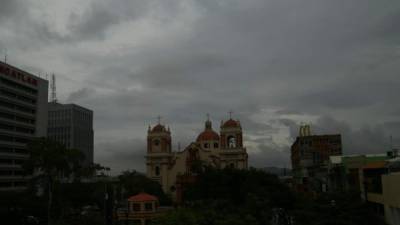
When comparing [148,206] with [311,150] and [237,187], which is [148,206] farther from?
[311,150]

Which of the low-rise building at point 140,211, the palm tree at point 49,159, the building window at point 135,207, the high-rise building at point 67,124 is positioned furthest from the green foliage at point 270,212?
the high-rise building at point 67,124

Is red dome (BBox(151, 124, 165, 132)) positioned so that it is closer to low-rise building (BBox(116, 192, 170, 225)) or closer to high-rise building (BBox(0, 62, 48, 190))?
high-rise building (BBox(0, 62, 48, 190))

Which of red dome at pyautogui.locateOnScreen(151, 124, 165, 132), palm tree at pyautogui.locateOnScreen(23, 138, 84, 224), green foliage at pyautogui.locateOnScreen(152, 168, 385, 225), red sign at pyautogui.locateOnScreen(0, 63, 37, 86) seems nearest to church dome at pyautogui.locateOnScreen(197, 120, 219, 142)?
red dome at pyautogui.locateOnScreen(151, 124, 165, 132)

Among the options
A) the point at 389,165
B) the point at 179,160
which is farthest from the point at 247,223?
the point at 179,160

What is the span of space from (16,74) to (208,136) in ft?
165

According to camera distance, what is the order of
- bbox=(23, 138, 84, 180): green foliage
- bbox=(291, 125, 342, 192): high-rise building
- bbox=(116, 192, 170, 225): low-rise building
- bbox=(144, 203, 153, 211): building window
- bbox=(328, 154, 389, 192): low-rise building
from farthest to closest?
bbox=(291, 125, 342, 192): high-rise building → bbox=(23, 138, 84, 180): green foliage → bbox=(144, 203, 153, 211): building window → bbox=(116, 192, 170, 225): low-rise building → bbox=(328, 154, 389, 192): low-rise building

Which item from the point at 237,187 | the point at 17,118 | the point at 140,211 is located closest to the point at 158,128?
the point at 17,118

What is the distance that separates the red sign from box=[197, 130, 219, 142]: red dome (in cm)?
4464

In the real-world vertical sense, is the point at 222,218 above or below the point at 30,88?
below

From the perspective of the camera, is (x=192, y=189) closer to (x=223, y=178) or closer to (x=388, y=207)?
(x=223, y=178)

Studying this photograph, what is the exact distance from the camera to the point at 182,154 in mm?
115625

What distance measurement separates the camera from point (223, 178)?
2963 inches

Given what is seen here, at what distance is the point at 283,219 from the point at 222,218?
20.6m

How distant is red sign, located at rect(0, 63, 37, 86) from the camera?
9675 cm
